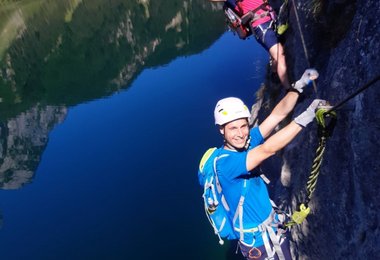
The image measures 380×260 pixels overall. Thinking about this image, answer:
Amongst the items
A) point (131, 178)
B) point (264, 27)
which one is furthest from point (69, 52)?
point (264, 27)

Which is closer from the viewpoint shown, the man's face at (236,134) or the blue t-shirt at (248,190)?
the blue t-shirt at (248,190)

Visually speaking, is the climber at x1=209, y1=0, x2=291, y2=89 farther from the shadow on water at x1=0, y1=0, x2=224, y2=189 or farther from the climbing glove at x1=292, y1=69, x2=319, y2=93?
the shadow on water at x1=0, y1=0, x2=224, y2=189

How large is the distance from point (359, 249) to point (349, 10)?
428 cm

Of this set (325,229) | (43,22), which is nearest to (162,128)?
(325,229)

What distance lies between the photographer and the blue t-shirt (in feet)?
17.7

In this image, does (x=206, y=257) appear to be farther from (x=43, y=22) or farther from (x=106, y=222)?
(x=43, y=22)

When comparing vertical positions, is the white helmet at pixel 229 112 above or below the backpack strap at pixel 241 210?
above

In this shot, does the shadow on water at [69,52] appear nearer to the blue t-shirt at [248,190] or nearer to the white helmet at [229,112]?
the blue t-shirt at [248,190]

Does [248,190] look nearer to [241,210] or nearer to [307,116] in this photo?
[241,210]

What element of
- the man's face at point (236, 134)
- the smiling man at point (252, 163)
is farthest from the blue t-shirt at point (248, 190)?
the man's face at point (236, 134)

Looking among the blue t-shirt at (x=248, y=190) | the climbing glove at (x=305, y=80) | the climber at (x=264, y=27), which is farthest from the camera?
the climber at (x=264, y=27)

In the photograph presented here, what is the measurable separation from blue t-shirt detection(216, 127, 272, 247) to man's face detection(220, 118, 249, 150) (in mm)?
120

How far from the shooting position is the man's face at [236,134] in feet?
18.4

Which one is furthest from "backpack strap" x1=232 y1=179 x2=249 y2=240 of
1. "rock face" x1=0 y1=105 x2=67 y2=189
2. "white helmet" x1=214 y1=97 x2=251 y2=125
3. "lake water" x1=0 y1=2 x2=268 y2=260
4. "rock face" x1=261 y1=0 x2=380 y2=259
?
"rock face" x1=0 y1=105 x2=67 y2=189
